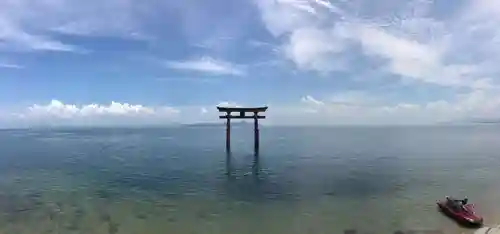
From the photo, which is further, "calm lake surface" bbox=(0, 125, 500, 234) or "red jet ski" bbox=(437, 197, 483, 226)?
"calm lake surface" bbox=(0, 125, 500, 234)

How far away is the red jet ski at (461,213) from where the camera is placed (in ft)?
81.3

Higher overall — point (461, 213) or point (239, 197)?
point (461, 213)

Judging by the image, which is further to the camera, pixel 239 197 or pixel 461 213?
pixel 239 197

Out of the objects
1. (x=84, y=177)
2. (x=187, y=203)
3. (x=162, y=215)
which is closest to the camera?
(x=162, y=215)

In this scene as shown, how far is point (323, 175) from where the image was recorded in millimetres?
48125

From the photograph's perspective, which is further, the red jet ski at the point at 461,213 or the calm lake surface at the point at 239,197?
the calm lake surface at the point at 239,197

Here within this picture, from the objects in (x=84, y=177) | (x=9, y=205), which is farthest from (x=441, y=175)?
(x=9, y=205)

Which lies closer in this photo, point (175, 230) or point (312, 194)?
point (175, 230)

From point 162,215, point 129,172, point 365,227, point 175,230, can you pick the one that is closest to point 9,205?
point 162,215

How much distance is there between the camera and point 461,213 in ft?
85.6

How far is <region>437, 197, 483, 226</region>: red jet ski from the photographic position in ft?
81.3

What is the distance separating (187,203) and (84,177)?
832 inches

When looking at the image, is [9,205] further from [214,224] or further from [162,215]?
[214,224]

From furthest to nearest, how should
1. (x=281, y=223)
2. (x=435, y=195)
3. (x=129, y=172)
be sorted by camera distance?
(x=129, y=172), (x=435, y=195), (x=281, y=223)
